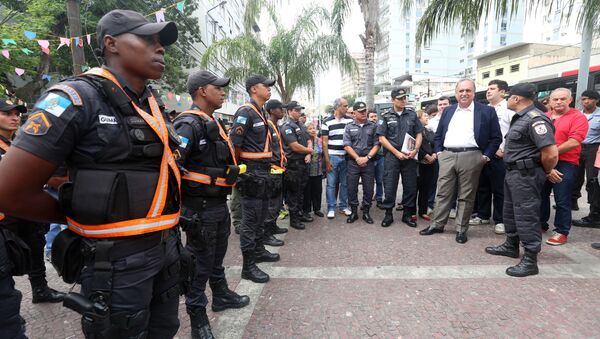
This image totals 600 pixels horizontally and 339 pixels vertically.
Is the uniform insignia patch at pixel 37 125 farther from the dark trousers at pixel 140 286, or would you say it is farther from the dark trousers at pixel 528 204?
the dark trousers at pixel 528 204

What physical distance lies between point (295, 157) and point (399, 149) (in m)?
1.68

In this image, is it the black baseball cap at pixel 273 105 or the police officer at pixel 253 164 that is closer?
the police officer at pixel 253 164

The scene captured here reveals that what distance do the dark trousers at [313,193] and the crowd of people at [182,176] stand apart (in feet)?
0.93

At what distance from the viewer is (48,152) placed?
3.80 feet

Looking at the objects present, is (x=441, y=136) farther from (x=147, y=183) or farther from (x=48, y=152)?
(x=48, y=152)

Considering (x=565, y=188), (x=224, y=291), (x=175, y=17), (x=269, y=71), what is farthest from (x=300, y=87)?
(x=224, y=291)

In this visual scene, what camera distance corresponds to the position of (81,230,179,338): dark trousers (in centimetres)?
132

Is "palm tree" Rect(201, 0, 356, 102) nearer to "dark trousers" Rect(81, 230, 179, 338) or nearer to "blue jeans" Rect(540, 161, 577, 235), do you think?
"blue jeans" Rect(540, 161, 577, 235)

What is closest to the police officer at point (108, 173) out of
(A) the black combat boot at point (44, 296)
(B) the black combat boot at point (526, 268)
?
(A) the black combat boot at point (44, 296)

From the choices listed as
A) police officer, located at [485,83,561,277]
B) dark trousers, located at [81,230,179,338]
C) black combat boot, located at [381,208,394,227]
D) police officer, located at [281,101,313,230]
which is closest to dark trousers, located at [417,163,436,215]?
black combat boot, located at [381,208,394,227]

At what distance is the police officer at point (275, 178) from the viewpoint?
11.8 feet

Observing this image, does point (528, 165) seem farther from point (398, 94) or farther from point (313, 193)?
point (313, 193)

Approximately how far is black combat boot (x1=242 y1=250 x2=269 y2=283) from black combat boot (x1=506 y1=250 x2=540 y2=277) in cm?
254

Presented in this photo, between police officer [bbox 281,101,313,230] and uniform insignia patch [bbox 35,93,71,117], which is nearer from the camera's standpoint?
uniform insignia patch [bbox 35,93,71,117]
